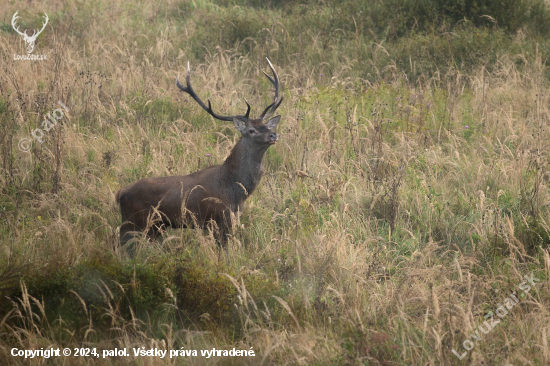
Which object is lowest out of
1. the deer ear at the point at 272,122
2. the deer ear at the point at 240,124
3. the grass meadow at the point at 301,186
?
the grass meadow at the point at 301,186

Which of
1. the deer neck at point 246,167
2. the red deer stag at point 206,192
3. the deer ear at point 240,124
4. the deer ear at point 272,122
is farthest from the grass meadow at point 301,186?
the deer ear at point 240,124

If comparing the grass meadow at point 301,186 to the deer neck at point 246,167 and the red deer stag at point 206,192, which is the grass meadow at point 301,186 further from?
the deer neck at point 246,167

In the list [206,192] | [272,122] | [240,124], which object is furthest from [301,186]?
[206,192]

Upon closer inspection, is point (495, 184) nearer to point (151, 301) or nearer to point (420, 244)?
Result: point (420, 244)

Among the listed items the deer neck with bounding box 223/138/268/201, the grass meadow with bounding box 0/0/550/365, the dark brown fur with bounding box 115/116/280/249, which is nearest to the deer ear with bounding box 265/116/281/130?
the dark brown fur with bounding box 115/116/280/249

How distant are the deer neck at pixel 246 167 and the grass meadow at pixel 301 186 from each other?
421 millimetres

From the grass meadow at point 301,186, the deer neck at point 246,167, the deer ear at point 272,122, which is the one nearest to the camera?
the grass meadow at point 301,186

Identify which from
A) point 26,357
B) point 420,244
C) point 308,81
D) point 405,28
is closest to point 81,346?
point 26,357

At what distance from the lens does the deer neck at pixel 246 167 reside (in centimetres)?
618

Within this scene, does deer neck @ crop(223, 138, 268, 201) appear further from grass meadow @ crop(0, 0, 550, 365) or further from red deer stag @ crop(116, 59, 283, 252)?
grass meadow @ crop(0, 0, 550, 365)

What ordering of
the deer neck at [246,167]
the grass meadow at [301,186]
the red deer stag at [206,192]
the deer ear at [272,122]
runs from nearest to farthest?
the grass meadow at [301,186] < the red deer stag at [206,192] < the deer neck at [246,167] < the deer ear at [272,122]

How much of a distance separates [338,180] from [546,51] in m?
5.78

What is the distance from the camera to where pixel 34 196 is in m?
6.60

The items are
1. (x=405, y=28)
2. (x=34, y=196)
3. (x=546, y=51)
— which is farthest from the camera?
(x=405, y=28)
